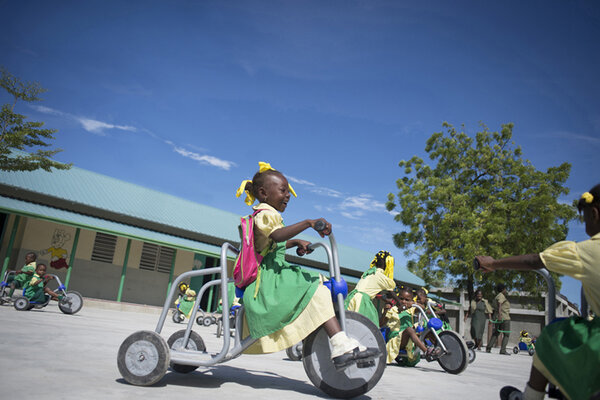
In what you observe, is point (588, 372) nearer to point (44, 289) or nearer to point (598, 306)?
point (598, 306)

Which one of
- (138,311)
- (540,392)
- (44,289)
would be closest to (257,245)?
(540,392)

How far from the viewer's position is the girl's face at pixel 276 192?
A: 10.3ft

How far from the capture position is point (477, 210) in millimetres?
20516

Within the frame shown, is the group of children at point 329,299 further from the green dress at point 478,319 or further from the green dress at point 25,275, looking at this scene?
the green dress at point 478,319

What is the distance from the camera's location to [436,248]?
2084 cm

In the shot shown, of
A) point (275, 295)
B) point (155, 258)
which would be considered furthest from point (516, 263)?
point (155, 258)

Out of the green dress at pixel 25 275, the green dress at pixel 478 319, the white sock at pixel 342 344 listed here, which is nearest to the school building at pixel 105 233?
the green dress at pixel 25 275

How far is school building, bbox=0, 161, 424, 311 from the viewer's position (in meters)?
15.8

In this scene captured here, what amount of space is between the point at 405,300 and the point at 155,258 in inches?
618

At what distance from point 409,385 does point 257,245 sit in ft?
7.38

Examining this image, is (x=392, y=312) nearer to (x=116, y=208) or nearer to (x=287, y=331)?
(x=287, y=331)

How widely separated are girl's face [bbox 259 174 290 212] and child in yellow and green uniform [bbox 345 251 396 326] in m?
2.78

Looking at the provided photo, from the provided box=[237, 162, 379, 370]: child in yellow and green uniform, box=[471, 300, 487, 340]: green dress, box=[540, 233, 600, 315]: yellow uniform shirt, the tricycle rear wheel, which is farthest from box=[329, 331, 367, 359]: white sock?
box=[471, 300, 487, 340]: green dress

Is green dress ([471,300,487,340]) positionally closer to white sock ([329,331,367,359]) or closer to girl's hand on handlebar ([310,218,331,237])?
white sock ([329,331,367,359])
